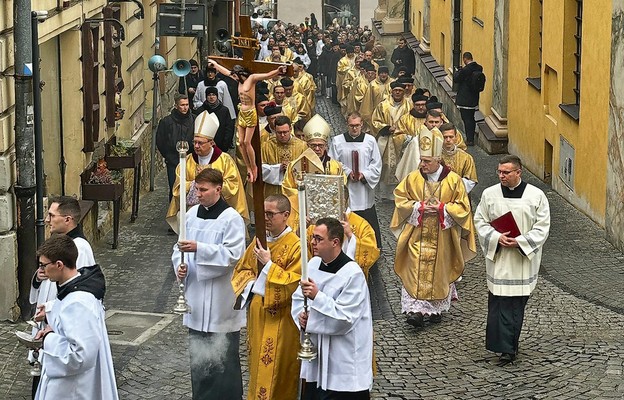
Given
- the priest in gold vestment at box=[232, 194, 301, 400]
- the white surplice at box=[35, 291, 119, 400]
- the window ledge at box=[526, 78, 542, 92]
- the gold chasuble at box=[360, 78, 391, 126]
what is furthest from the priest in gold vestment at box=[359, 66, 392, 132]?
the white surplice at box=[35, 291, 119, 400]

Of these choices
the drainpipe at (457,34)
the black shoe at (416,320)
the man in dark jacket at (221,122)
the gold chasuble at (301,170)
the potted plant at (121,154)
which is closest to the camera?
the gold chasuble at (301,170)

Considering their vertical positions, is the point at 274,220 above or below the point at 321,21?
above

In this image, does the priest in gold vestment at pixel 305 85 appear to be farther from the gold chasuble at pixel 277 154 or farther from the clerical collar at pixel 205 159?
the clerical collar at pixel 205 159

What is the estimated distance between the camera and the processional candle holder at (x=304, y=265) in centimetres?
873

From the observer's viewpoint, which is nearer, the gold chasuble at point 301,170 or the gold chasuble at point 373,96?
the gold chasuble at point 301,170

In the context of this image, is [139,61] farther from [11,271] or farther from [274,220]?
[274,220]

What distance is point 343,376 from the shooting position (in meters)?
9.23

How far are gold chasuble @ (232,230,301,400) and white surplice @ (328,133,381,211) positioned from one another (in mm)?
5603

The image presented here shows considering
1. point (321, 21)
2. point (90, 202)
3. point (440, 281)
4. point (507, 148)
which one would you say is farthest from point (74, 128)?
point (321, 21)

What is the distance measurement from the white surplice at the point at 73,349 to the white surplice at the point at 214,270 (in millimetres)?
2052

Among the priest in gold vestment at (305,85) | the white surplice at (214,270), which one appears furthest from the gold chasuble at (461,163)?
Answer: the priest in gold vestment at (305,85)

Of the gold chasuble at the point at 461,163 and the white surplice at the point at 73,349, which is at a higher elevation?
the white surplice at the point at 73,349

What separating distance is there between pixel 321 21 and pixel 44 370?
5865 cm

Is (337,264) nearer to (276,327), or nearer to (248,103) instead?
(276,327)
